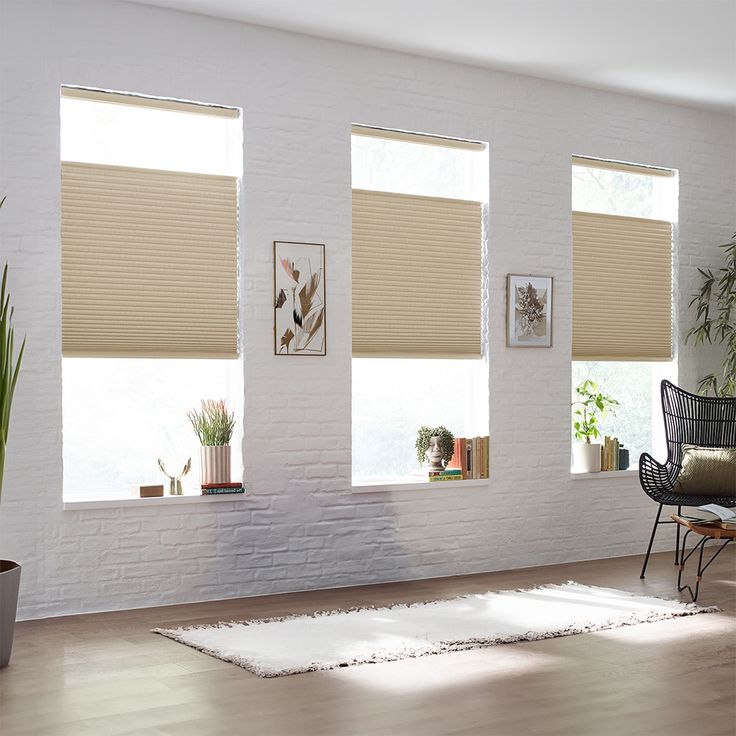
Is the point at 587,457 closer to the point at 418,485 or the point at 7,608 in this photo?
the point at 418,485

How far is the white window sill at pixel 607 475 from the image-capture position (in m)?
7.38

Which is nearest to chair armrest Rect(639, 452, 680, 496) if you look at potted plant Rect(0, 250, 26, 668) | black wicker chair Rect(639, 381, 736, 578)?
black wicker chair Rect(639, 381, 736, 578)

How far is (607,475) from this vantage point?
Result: 24.6 feet

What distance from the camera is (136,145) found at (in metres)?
5.94

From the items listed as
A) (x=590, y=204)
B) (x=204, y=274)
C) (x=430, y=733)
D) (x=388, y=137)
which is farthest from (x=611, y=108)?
(x=430, y=733)

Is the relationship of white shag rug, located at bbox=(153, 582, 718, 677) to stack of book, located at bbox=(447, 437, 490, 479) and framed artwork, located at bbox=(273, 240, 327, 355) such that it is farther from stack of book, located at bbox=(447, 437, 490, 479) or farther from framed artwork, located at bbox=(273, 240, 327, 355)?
framed artwork, located at bbox=(273, 240, 327, 355)

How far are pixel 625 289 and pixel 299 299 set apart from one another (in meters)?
2.66

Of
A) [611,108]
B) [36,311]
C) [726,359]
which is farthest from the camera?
[726,359]

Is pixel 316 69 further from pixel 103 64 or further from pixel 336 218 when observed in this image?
pixel 103 64

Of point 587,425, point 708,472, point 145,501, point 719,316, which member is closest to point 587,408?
point 587,425

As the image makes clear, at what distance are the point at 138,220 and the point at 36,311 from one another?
747 mm

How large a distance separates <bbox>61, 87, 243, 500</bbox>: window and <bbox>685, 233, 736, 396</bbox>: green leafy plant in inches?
146

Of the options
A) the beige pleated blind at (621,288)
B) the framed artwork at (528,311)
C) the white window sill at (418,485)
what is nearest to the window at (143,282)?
the white window sill at (418,485)

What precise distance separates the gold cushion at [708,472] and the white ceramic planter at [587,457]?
2.28 feet
